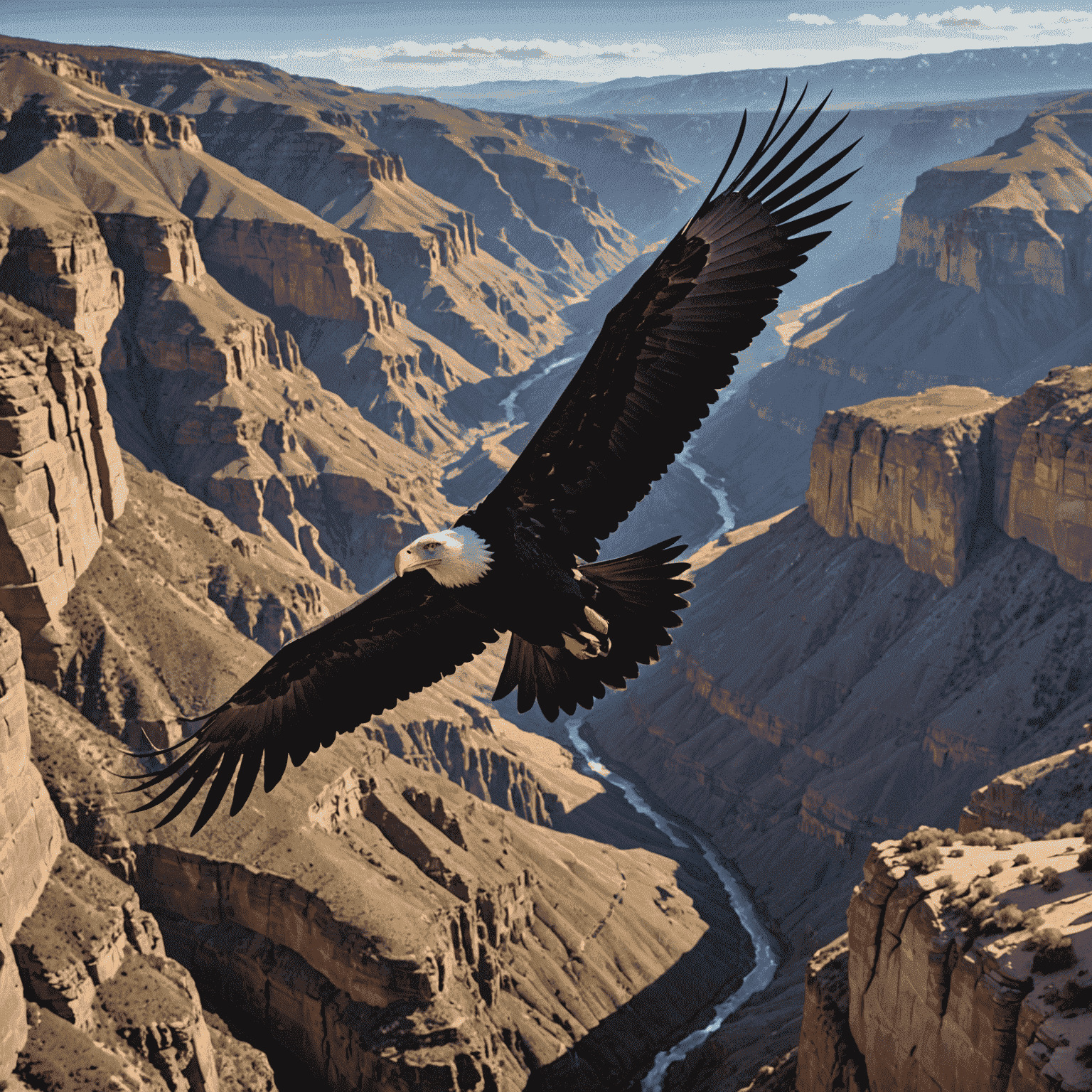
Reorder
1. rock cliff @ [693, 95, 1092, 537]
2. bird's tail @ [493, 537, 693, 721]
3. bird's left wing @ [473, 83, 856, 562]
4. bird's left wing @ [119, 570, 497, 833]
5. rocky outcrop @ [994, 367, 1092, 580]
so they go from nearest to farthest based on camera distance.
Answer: bird's left wing @ [473, 83, 856, 562] < bird's left wing @ [119, 570, 497, 833] < bird's tail @ [493, 537, 693, 721] < rocky outcrop @ [994, 367, 1092, 580] < rock cliff @ [693, 95, 1092, 537]

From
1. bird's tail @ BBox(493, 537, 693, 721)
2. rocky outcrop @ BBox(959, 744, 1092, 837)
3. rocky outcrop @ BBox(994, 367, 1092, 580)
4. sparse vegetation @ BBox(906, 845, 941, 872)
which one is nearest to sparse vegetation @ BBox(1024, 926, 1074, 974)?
sparse vegetation @ BBox(906, 845, 941, 872)

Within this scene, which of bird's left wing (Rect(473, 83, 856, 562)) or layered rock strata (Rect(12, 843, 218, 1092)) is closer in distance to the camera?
bird's left wing (Rect(473, 83, 856, 562))

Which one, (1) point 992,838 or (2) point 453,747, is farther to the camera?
(2) point 453,747

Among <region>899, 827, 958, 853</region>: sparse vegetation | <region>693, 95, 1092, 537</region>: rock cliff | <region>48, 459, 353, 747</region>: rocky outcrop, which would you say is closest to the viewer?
<region>899, 827, 958, 853</region>: sparse vegetation

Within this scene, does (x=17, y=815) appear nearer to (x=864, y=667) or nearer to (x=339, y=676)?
(x=339, y=676)

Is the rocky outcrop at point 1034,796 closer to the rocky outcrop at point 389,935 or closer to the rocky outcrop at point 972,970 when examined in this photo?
the rocky outcrop at point 389,935

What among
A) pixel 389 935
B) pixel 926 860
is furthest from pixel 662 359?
pixel 389 935

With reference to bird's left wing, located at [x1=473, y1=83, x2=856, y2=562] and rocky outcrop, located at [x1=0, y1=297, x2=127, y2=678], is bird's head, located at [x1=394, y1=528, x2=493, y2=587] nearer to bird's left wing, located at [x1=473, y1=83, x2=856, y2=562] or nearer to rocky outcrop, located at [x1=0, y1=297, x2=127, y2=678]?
bird's left wing, located at [x1=473, y1=83, x2=856, y2=562]
